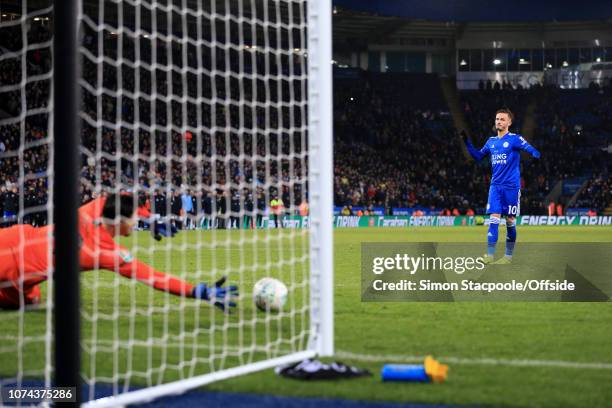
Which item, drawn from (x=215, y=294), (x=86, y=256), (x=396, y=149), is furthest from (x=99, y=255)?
(x=396, y=149)

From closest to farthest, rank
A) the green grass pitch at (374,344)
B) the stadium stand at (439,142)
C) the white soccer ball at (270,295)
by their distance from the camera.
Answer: the green grass pitch at (374,344) → the white soccer ball at (270,295) → the stadium stand at (439,142)

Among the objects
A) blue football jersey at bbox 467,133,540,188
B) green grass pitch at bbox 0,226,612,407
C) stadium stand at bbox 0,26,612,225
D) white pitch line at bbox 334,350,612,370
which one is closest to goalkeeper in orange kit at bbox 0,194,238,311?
green grass pitch at bbox 0,226,612,407

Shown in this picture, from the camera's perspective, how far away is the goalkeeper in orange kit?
657 cm

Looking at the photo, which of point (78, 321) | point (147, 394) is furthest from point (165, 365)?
point (78, 321)

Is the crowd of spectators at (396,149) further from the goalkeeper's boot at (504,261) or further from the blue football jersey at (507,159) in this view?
the blue football jersey at (507,159)

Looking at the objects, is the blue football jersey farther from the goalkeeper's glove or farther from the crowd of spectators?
the crowd of spectators

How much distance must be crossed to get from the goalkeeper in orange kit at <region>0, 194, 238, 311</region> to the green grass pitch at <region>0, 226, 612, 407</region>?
0.99ft

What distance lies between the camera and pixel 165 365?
5.11 metres

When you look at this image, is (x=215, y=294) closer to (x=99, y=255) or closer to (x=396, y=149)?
(x=99, y=255)

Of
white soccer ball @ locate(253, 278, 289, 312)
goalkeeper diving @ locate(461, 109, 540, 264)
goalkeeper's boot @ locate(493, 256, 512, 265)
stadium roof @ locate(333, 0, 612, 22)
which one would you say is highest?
stadium roof @ locate(333, 0, 612, 22)

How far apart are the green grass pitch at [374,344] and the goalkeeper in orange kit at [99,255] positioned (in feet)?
0.99

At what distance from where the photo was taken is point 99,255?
673 centimetres

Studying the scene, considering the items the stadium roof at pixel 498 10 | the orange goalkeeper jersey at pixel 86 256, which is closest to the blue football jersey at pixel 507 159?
the orange goalkeeper jersey at pixel 86 256

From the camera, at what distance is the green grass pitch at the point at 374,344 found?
4629 mm
